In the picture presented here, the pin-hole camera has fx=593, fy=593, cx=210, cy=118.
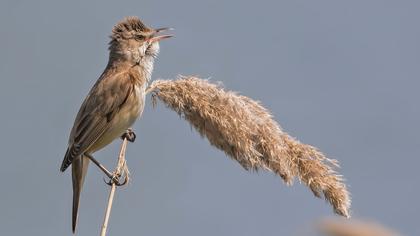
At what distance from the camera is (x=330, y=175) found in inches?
121

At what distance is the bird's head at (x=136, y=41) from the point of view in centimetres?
511

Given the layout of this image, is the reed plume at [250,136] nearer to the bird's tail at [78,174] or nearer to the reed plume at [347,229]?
the bird's tail at [78,174]

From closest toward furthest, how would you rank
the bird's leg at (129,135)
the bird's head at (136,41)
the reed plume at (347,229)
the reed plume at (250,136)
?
the reed plume at (347,229), the reed plume at (250,136), the bird's leg at (129,135), the bird's head at (136,41)

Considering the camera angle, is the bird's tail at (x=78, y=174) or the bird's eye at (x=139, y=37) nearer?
the bird's tail at (x=78, y=174)

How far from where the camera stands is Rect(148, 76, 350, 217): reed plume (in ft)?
10.1

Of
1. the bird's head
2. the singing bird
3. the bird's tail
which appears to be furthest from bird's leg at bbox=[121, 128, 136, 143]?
the bird's head

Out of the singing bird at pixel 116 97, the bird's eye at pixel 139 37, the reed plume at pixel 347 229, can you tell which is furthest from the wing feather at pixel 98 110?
the reed plume at pixel 347 229

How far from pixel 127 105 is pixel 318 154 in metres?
2.00

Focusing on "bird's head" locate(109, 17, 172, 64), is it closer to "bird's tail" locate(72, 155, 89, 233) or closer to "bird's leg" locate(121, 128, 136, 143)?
"bird's leg" locate(121, 128, 136, 143)

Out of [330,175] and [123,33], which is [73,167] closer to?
[123,33]

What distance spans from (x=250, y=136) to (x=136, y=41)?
2071 mm

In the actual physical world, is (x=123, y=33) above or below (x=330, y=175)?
above

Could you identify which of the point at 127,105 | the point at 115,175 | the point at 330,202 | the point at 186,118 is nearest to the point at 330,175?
the point at 330,202

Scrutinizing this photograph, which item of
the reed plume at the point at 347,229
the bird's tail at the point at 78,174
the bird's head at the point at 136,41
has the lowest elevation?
the reed plume at the point at 347,229
